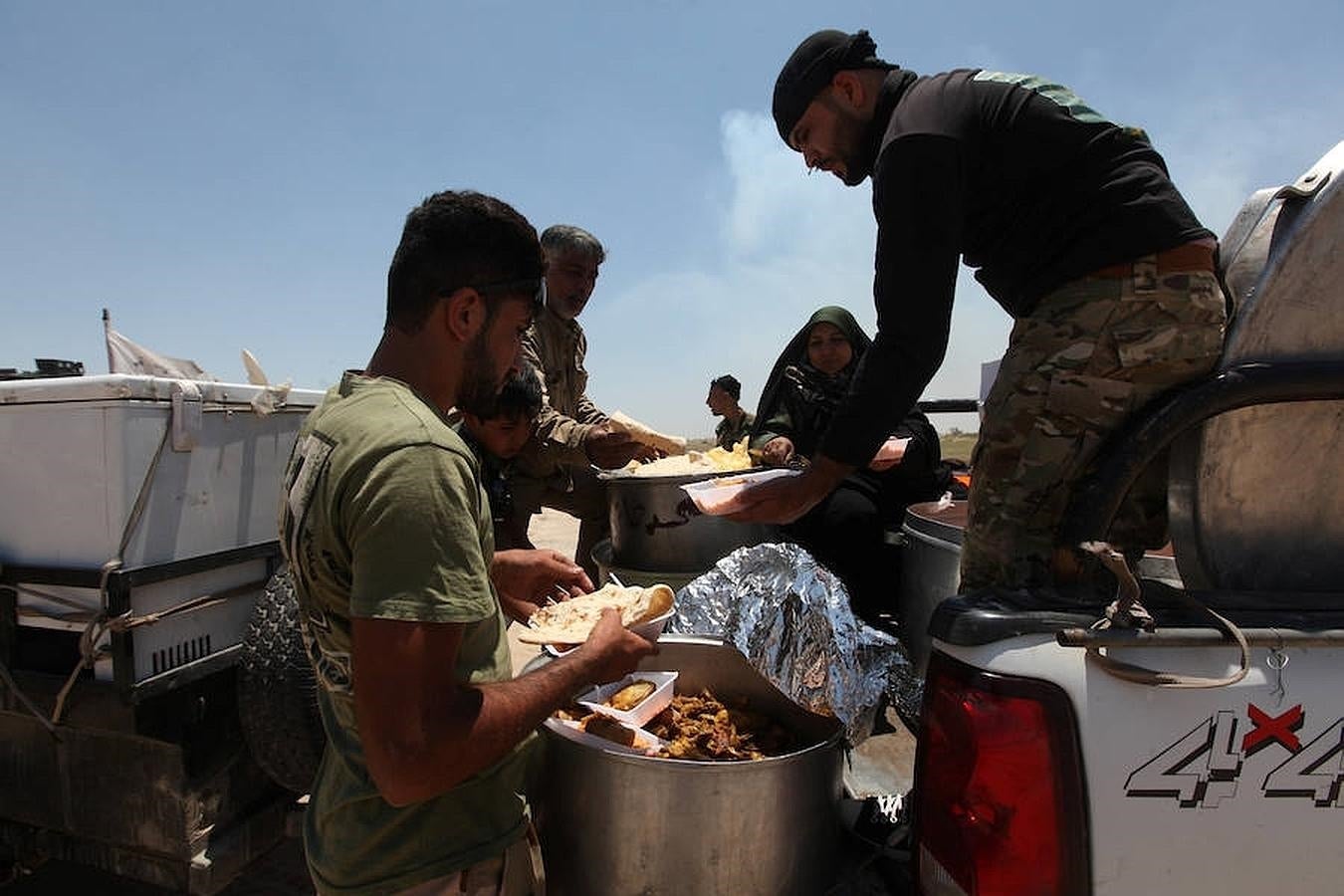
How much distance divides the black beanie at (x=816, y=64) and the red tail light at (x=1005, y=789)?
5.21 ft

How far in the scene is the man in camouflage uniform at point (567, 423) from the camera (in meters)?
4.48

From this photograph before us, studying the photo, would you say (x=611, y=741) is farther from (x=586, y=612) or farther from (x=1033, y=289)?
(x=1033, y=289)

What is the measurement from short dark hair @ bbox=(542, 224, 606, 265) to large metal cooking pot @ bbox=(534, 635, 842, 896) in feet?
12.6

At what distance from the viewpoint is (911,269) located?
6.09ft

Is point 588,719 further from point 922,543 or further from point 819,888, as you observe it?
point 922,543

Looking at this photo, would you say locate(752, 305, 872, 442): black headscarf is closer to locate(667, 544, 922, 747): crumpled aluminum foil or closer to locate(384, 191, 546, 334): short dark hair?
locate(667, 544, 922, 747): crumpled aluminum foil

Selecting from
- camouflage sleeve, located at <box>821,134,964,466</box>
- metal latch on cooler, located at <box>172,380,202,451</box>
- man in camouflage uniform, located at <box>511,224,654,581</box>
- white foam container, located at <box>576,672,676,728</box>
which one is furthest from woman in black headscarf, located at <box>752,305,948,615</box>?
metal latch on cooler, located at <box>172,380,202,451</box>

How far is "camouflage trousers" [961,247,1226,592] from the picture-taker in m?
1.72

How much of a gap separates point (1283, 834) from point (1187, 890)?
0.17 m

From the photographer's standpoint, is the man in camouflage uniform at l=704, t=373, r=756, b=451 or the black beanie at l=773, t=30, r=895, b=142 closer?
the black beanie at l=773, t=30, r=895, b=142

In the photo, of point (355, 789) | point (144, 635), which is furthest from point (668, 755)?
point (144, 635)

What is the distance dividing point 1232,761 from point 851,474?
193cm

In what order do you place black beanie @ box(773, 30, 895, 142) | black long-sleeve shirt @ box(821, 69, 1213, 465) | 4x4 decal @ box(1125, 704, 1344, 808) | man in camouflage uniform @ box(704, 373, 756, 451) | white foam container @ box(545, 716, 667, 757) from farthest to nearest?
man in camouflage uniform @ box(704, 373, 756, 451) < black beanie @ box(773, 30, 895, 142) < black long-sleeve shirt @ box(821, 69, 1213, 465) < white foam container @ box(545, 716, 667, 757) < 4x4 decal @ box(1125, 704, 1344, 808)

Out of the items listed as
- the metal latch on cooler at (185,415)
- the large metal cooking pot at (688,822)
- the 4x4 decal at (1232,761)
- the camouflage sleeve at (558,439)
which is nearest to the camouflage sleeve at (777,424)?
the camouflage sleeve at (558,439)
